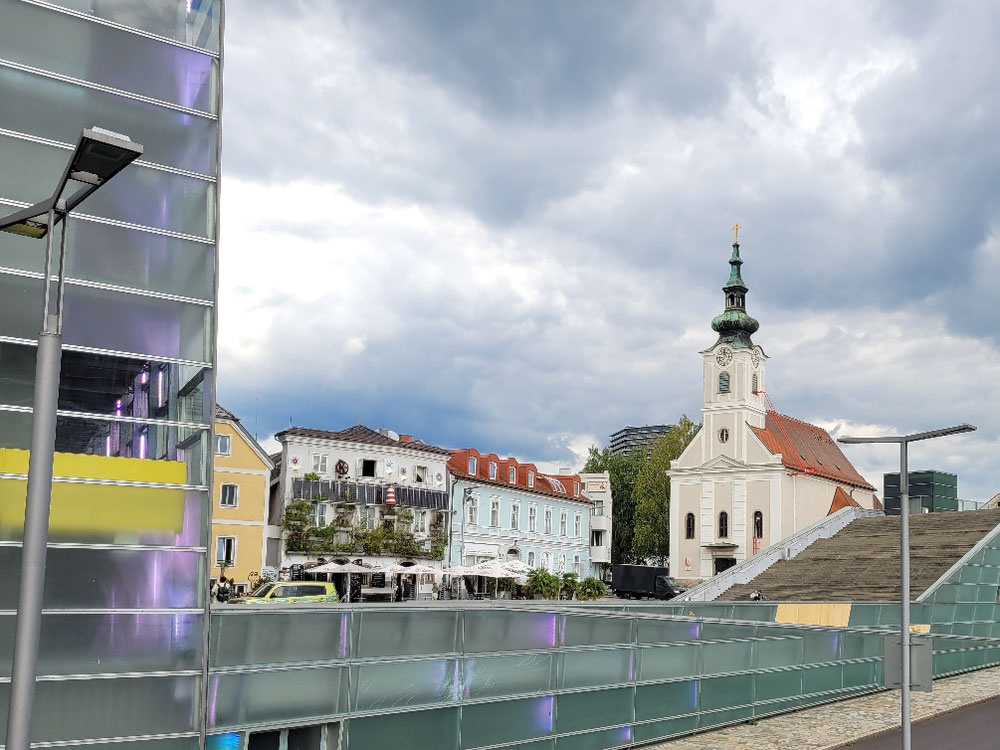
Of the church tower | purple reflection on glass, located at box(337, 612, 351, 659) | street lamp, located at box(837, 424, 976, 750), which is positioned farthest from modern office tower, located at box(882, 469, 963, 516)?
purple reflection on glass, located at box(337, 612, 351, 659)

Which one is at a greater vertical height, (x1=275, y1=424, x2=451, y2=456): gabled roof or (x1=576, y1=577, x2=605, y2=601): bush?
(x1=275, y1=424, x2=451, y2=456): gabled roof

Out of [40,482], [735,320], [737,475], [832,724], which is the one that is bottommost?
[832,724]

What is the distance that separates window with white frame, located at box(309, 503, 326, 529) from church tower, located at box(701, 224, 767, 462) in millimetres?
38985

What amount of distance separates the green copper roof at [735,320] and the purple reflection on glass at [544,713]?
78.3 metres

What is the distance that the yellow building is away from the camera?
55881 millimetres

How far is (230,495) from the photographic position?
56781 mm

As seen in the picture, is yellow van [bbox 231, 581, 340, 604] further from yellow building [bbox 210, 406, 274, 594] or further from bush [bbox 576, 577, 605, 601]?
bush [bbox 576, 577, 605, 601]

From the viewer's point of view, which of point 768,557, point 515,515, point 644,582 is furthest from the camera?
Result: point 515,515

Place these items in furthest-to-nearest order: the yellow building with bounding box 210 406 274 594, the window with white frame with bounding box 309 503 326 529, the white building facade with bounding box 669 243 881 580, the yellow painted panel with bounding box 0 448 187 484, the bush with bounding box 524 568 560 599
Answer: the white building facade with bounding box 669 243 881 580 < the window with white frame with bounding box 309 503 326 529 < the bush with bounding box 524 568 560 599 < the yellow building with bounding box 210 406 274 594 < the yellow painted panel with bounding box 0 448 187 484

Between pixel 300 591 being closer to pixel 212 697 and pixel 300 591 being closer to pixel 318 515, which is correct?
pixel 212 697

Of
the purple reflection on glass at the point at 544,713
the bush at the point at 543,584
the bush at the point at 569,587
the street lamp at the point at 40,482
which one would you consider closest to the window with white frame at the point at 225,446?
the bush at the point at 543,584

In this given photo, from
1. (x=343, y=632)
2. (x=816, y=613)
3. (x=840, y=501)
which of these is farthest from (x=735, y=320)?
(x=343, y=632)

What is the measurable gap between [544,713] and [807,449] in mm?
85548

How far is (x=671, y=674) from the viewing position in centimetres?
1970
